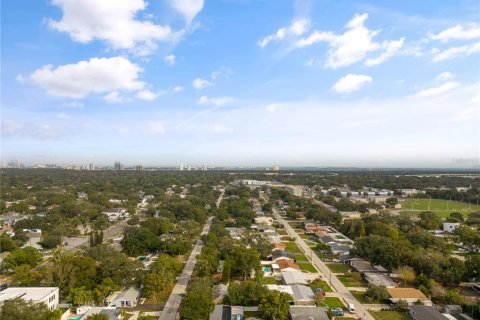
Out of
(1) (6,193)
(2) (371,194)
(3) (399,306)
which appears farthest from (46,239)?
(2) (371,194)

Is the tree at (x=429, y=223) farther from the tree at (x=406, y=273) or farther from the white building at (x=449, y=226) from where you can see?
the tree at (x=406, y=273)

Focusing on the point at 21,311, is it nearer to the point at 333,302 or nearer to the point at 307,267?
the point at 333,302

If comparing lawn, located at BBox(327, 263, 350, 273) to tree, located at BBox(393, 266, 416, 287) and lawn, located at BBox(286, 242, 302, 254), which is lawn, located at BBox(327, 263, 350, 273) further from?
lawn, located at BBox(286, 242, 302, 254)

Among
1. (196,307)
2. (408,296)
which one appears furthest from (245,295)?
→ (408,296)

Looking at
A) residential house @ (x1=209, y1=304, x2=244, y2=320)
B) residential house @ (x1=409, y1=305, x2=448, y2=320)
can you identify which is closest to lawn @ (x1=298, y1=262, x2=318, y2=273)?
residential house @ (x1=409, y1=305, x2=448, y2=320)

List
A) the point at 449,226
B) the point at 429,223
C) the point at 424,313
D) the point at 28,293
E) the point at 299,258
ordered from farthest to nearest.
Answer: the point at 429,223 → the point at 449,226 → the point at 299,258 → the point at 28,293 → the point at 424,313
